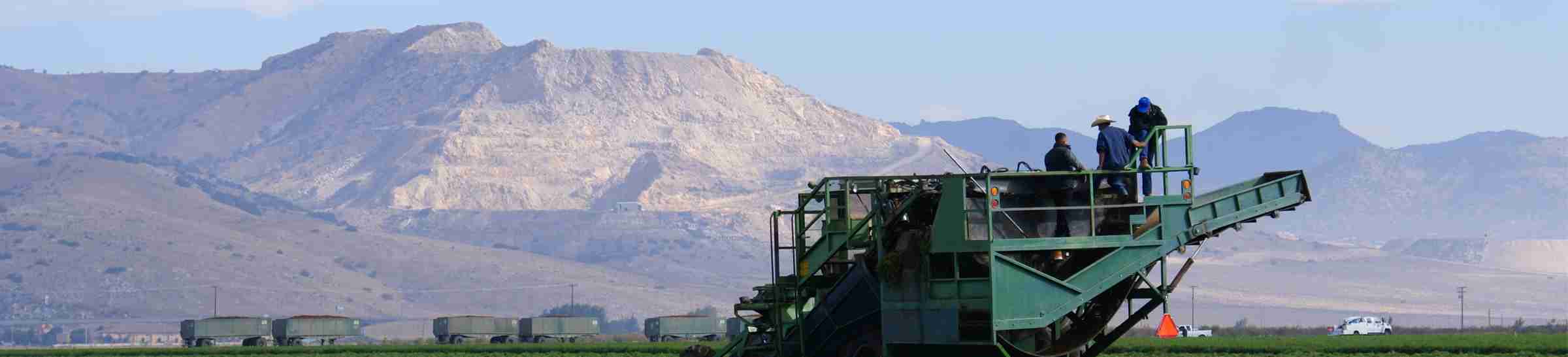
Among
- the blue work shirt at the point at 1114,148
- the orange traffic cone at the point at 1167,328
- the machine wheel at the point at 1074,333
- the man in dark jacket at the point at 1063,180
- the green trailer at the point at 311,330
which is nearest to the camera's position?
the machine wheel at the point at 1074,333

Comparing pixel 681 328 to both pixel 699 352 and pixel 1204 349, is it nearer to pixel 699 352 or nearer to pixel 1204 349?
pixel 1204 349

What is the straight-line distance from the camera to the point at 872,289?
24922 millimetres

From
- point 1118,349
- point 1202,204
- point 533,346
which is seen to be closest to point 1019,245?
point 1202,204

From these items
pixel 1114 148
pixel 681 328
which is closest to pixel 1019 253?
pixel 1114 148

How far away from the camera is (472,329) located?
10975 centimetres

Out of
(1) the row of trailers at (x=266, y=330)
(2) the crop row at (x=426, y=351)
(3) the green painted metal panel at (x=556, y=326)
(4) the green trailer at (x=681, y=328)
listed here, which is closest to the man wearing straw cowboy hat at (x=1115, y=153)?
(2) the crop row at (x=426, y=351)

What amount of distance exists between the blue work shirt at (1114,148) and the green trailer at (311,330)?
3083 inches

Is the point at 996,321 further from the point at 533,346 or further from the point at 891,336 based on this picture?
Result: the point at 533,346

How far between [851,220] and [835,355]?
155 cm

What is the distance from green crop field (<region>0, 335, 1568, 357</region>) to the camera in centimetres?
4916

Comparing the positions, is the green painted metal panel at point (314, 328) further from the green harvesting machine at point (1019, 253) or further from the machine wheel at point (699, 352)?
the green harvesting machine at point (1019, 253)

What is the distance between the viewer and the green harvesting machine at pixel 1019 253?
2319cm

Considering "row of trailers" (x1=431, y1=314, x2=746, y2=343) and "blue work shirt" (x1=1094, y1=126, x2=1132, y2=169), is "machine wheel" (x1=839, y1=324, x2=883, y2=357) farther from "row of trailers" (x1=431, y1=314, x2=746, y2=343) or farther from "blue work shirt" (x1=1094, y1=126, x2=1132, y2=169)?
"row of trailers" (x1=431, y1=314, x2=746, y2=343)

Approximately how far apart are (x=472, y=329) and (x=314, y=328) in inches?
341
